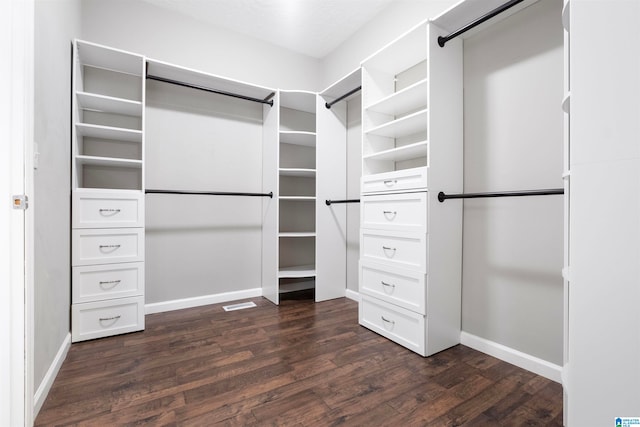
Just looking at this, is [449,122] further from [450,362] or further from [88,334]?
[88,334]

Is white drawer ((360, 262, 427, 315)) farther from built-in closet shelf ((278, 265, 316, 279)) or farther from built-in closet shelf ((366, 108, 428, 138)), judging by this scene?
built-in closet shelf ((366, 108, 428, 138))

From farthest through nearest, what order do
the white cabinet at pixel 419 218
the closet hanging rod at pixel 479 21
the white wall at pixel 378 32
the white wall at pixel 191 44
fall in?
the white wall at pixel 191 44 < the white wall at pixel 378 32 < the white cabinet at pixel 419 218 < the closet hanging rod at pixel 479 21

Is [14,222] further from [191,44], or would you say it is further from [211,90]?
[191,44]

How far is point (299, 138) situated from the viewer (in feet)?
9.84

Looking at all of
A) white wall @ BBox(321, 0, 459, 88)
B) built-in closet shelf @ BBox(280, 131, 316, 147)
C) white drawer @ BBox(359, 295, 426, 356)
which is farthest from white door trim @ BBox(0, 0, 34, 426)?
white wall @ BBox(321, 0, 459, 88)

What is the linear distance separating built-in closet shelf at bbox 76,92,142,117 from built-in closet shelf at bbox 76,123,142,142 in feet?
0.61

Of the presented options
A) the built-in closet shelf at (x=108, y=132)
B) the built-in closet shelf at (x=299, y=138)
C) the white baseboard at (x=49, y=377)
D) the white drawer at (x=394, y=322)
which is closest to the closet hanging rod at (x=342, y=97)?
the built-in closet shelf at (x=299, y=138)

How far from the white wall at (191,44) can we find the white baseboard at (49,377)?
2223mm

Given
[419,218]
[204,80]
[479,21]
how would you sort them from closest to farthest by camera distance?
1. [479,21]
2. [419,218]
3. [204,80]

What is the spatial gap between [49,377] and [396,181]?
219 cm

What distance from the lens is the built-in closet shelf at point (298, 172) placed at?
2.75 m

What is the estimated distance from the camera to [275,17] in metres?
2.70

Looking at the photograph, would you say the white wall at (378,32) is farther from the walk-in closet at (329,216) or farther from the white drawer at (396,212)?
the white drawer at (396,212)

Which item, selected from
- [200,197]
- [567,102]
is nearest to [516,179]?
[567,102]
